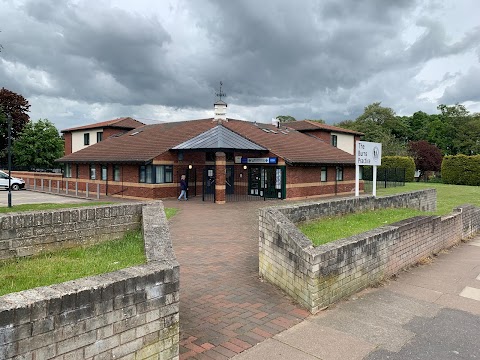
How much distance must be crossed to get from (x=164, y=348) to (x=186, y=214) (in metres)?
13.0

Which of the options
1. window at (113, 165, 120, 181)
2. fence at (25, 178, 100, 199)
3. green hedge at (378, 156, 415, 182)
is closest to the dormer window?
green hedge at (378, 156, 415, 182)

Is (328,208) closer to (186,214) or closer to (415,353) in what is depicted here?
(415,353)

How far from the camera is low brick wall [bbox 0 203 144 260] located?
6.05 m

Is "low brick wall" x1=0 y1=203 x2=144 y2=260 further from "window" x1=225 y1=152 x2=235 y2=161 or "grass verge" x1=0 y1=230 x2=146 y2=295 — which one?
"window" x1=225 y1=152 x2=235 y2=161

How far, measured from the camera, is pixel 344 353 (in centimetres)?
498

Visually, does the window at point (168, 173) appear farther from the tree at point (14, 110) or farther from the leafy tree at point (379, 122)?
the leafy tree at point (379, 122)

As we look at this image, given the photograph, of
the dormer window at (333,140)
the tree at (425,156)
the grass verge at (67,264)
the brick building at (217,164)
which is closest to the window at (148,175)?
the brick building at (217,164)

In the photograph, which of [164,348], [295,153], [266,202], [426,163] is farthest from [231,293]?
[426,163]

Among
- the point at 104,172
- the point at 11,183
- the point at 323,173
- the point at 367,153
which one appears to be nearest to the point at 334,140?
the point at 323,173

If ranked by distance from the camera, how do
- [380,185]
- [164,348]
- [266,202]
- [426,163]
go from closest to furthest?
[164,348] < [266,202] < [380,185] < [426,163]

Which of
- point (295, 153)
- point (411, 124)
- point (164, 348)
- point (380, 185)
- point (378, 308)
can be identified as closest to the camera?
point (164, 348)

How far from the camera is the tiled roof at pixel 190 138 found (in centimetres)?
2555

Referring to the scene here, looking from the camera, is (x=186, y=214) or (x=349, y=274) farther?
(x=186, y=214)

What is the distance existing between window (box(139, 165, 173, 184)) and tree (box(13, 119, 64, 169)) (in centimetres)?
2767
